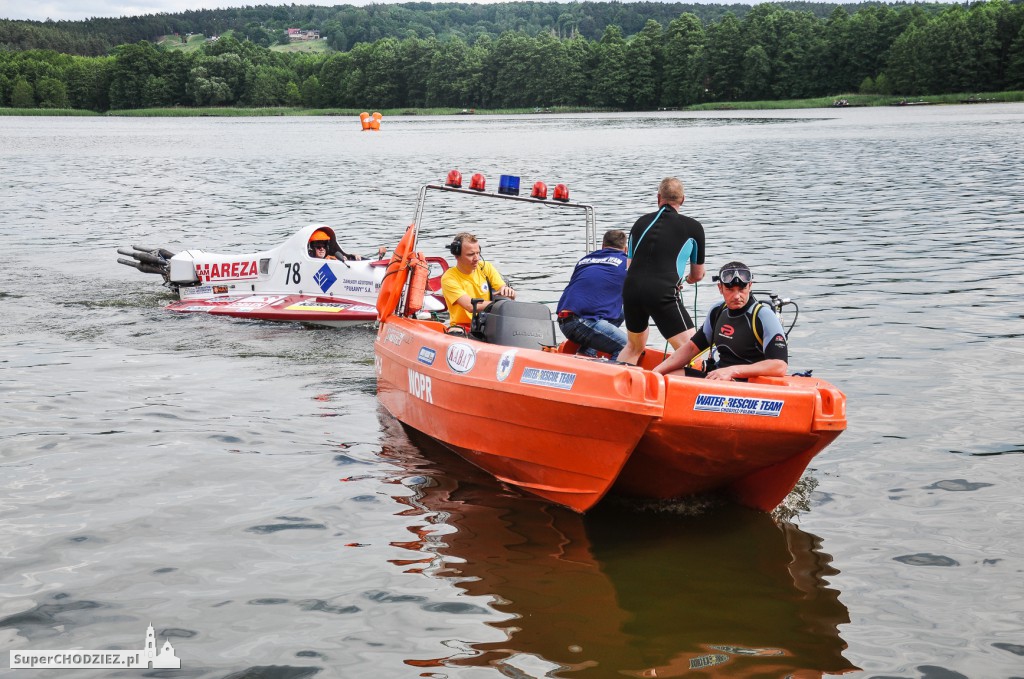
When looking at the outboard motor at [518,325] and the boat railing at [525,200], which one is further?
the boat railing at [525,200]

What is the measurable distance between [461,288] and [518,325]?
4.20 ft

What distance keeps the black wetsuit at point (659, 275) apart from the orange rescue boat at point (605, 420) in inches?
29.3

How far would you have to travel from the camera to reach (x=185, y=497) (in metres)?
7.93

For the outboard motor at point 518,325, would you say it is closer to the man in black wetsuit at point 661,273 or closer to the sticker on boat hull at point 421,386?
the sticker on boat hull at point 421,386

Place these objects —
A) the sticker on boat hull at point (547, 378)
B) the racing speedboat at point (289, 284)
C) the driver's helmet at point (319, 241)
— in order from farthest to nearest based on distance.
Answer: the driver's helmet at point (319, 241), the racing speedboat at point (289, 284), the sticker on boat hull at point (547, 378)

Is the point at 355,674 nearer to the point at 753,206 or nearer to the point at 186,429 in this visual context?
the point at 186,429

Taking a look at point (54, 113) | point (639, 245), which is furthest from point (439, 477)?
point (54, 113)

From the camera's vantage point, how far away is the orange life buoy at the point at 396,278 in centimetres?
1050

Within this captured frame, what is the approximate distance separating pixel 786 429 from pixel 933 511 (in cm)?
192

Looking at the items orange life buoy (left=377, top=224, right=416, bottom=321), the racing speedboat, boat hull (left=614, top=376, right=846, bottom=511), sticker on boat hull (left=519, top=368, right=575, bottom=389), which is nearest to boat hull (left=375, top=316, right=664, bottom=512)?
sticker on boat hull (left=519, top=368, right=575, bottom=389)

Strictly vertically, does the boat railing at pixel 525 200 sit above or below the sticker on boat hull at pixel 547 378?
above

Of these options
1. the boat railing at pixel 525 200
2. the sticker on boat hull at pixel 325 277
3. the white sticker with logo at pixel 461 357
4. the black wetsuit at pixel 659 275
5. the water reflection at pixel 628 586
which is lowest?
the water reflection at pixel 628 586

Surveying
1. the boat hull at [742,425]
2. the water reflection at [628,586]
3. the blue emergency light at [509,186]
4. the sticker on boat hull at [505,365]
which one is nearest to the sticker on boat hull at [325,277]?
the blue emergency light at [509,186]

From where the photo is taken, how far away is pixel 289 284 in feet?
Answer: 51.6
